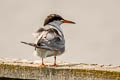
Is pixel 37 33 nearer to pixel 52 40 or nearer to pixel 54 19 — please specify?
pixel 52 40

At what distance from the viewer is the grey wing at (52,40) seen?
5418 mm

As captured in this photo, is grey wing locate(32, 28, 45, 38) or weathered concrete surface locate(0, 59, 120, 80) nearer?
weathered concrete surface locate(0, 59, 120, 80)

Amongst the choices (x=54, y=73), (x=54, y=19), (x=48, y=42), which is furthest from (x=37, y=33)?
(x=54, y=73)

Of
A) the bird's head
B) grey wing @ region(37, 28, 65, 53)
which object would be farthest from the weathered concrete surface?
the bird's head

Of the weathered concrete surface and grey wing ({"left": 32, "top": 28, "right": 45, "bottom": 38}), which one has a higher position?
grey wing ({"left": 32, "top": 28, "right": 45, "bottom": 38})

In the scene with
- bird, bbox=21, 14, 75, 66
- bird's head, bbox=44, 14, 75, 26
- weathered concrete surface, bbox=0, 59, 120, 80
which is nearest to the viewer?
weathered concrete surface, bbox=0, 59, 120, 80

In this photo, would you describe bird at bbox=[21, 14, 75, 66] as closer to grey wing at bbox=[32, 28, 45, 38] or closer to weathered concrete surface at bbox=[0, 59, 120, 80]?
grey wing at bbox=[32, 28, 45, 38]

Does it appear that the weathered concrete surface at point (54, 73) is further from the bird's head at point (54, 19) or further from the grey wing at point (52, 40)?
the bird's head at point (54, 19)

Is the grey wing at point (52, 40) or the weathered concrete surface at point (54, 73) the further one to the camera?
the grey wing at point (52, 40)

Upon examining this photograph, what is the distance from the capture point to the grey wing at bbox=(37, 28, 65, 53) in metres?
5.42

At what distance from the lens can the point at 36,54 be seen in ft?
18.2

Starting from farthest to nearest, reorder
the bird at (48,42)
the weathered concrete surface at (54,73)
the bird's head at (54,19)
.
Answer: the bird's head at (54,19), the bird at (48,42), the weathered concrete surface at (54,73)

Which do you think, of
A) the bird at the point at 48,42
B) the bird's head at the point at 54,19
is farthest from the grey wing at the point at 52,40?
the bird's head at the point at 54,19

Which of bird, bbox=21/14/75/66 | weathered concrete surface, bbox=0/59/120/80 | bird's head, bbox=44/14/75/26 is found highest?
bird's head, bbox=44/14/75/26
